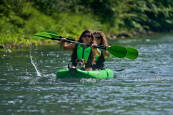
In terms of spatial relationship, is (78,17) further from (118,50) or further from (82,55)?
(118,50)

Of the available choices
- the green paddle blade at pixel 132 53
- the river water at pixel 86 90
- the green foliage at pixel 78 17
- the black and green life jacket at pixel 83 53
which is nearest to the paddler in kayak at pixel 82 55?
the black and green life jacket at pixel 83 53

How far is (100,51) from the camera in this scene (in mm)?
13531

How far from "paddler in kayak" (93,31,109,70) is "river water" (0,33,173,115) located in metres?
0.55

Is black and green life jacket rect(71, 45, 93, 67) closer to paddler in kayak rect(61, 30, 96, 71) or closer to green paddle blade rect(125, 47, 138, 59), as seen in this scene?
paddler in kayak rect(61, 30, 96, 71)

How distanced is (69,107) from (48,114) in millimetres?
622

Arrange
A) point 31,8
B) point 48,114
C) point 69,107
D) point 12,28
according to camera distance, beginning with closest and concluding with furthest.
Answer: point 48,114, point 69,107, point 12,28, point 31,8

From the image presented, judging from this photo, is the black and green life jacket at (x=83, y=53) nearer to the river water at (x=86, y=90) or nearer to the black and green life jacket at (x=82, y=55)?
the black and green life jacket at (x=82, y=55)

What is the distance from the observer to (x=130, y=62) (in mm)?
16656

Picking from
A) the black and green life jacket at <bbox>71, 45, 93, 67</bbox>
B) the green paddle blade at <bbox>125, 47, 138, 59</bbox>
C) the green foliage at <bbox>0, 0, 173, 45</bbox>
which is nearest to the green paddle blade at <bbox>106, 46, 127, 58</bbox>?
the green paddle blade at <bbox>125, 47, 138, 59</bbox>

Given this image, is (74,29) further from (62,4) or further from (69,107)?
(69,107)

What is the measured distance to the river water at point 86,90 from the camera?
8.67 m

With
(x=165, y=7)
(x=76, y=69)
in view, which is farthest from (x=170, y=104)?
(x=165, y=7)

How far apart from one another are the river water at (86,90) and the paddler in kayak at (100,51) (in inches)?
21.5

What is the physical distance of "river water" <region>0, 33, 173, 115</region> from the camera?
8.67m
